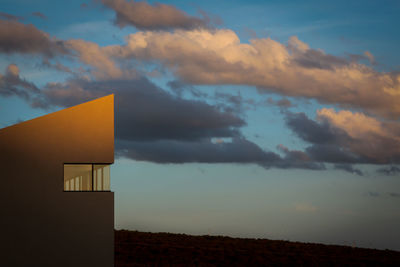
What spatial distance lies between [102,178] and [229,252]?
1331cm

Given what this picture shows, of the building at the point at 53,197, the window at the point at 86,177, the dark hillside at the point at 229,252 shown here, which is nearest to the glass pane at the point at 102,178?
the window at the point at 86,177

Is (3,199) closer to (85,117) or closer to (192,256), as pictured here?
(85,117)

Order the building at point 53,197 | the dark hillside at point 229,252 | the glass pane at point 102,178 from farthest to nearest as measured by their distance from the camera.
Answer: the dark hillside at point 229,252 → the glass pane at point 102,178 → the building at point 53,197

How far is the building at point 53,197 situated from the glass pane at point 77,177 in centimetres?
3

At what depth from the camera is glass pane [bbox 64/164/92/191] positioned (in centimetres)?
1384

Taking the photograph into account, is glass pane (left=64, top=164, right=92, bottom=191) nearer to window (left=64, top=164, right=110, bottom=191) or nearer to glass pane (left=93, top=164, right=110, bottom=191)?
window (left=64, top=164, right=110, bottom=191)

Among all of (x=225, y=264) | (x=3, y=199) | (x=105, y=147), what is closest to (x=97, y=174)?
(x=105, y=147)

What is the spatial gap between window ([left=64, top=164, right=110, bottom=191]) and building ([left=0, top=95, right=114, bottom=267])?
0.10ft

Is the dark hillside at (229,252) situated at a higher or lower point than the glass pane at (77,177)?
lower

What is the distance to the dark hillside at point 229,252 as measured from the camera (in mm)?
24078

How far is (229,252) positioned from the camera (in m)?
25.7

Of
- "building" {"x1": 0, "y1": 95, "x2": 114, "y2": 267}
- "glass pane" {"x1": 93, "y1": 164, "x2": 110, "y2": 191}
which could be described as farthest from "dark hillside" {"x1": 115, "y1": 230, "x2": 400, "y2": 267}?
"glass pane" {"x1": 93, "y1": 164, "x2": 110, "y2": 191}

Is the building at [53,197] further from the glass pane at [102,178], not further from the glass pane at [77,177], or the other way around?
the glass pane at [102,178]

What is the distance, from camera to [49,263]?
13500 mm
